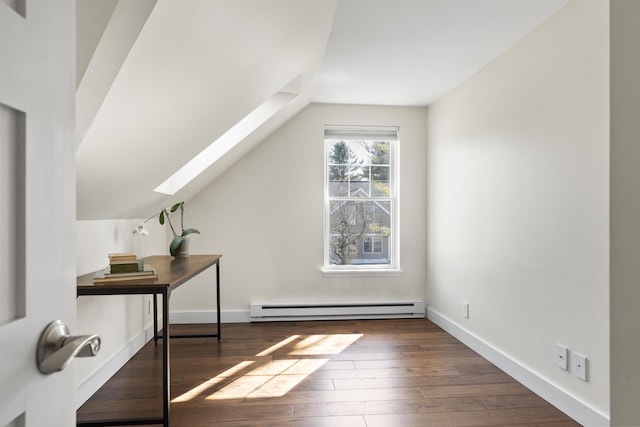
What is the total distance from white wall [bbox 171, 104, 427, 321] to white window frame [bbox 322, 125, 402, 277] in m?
0.06

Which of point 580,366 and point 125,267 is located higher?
point 125,267

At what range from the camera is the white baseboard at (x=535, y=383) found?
2.06m

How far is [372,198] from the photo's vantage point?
4332 mm

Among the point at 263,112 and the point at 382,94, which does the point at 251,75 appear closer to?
the point at 263,112

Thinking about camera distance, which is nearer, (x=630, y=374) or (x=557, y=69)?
(x=630, y=374)

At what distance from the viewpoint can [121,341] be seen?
2902 mm

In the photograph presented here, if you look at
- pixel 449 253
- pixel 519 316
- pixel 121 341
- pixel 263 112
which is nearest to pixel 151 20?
pixel 263 112

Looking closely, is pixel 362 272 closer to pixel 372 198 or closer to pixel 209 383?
pixel 372 198

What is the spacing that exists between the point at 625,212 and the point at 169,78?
1.54 meters

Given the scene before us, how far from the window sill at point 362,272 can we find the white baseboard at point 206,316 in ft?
3.03

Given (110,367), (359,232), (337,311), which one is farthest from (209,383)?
(359,232)

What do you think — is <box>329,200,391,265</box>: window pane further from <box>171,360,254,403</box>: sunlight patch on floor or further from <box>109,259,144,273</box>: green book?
<box>109,259,144,273</box>: green book

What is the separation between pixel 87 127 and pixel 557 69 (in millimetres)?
2406

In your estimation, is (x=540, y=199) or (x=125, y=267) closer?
(x=125, y=267)
